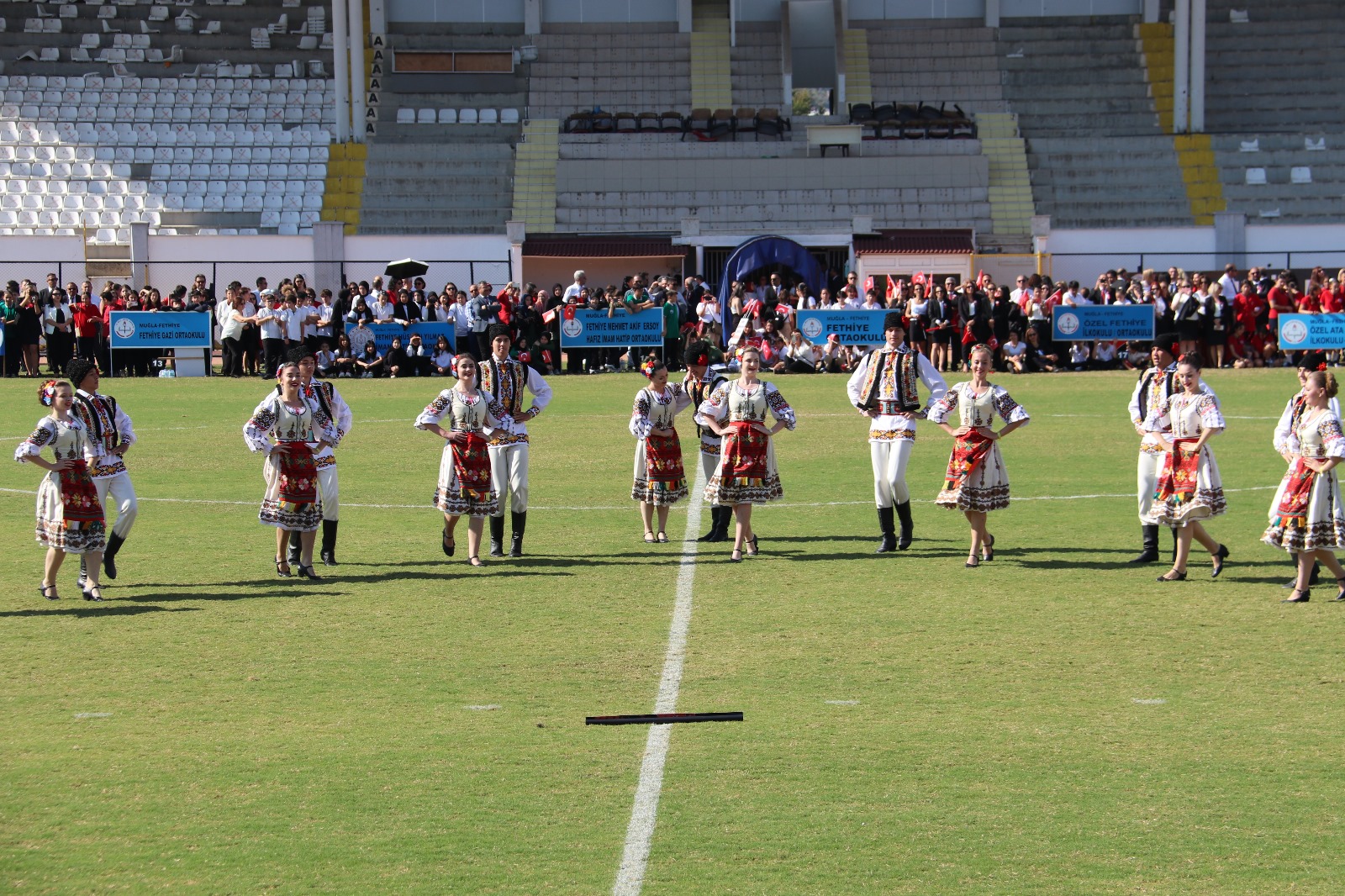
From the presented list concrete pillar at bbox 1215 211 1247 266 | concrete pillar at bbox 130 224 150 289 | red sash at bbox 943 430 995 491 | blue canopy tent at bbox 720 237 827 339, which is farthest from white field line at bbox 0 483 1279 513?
concrete pillar at bbox 1215 211 1247 266

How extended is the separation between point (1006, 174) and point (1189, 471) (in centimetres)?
3222

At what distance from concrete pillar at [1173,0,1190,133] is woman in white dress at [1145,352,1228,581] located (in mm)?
34493

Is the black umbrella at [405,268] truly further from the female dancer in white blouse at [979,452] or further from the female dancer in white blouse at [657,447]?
the female dancer in white blouse at [979,452]

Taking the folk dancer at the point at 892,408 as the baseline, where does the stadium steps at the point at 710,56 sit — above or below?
above

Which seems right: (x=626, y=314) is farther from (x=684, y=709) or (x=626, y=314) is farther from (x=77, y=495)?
(x=684, y=709)

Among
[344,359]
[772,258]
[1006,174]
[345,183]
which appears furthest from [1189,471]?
[345,183]

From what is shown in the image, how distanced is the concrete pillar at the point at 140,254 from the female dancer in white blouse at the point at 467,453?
26858mm

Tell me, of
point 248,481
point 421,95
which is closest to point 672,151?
point 421,95

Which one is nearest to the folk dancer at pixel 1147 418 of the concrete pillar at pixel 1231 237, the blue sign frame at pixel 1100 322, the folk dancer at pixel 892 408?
the folk dancer at pixel 892 408

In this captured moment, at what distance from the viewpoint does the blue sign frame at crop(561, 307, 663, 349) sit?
1225 inches

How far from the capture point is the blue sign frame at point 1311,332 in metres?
29.6

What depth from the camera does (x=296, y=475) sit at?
480 inches

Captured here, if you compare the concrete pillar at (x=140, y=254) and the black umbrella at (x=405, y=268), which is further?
the concrete pillar at (x=140, y=254)

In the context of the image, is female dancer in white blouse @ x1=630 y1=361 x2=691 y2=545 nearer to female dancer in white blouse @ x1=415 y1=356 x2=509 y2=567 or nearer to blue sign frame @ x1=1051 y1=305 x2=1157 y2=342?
female dancer in white blouse @ x1=415 y1=356 x2=509 y2=567
